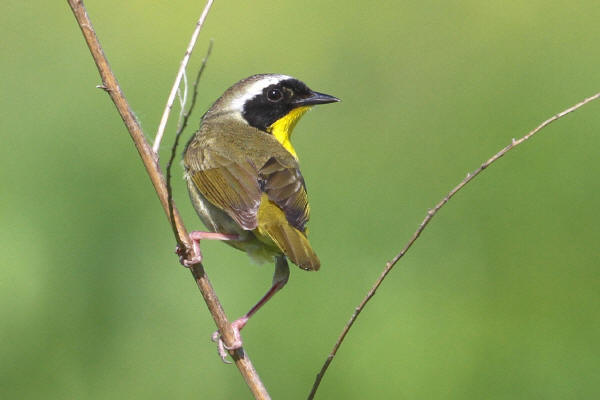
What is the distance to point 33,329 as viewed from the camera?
495cm

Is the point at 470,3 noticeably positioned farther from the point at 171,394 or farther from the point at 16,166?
the point at 171,394

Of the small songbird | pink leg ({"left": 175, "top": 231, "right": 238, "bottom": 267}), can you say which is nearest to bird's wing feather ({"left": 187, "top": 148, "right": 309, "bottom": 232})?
the small songbird

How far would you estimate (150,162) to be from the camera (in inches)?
119

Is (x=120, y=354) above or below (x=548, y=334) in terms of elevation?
below

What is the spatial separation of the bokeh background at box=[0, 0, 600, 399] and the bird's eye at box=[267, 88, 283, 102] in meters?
1.18

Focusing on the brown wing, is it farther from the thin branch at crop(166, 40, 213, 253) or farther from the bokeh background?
the bokeh background

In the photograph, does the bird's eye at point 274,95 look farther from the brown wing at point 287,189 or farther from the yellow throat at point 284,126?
the brown wing at point 287,189

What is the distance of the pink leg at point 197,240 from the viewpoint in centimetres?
311

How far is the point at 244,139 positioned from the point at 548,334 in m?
2.11

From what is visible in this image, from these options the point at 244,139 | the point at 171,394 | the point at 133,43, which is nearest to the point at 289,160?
the point at 244,139

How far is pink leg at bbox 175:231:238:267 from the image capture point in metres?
3.11

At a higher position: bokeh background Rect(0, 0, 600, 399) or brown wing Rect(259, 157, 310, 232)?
brown wing Rect(259, 157, 310, 232)

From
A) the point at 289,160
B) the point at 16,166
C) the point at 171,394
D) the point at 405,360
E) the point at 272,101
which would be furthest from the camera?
the point at 16,166

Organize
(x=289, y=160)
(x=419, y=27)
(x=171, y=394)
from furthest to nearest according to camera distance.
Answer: (x=419, y=27) < (x=171, y=394) < (x=289, y=160)
